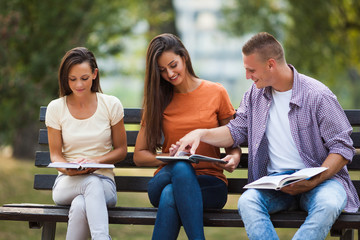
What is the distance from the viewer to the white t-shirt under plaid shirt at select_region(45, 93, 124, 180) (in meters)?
3.99

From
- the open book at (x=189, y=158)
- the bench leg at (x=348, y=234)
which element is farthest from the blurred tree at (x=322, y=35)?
the open book at (x=189, y=158)

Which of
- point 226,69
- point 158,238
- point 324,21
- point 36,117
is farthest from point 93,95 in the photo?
point 226,69

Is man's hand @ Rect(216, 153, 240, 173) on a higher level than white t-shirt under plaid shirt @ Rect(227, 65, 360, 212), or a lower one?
lower

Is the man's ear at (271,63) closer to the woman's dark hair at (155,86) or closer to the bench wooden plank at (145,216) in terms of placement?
the woman's dark hair at (155,86)

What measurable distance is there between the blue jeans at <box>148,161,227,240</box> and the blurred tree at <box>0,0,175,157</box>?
203 inches

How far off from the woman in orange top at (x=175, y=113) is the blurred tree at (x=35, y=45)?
15.3ft

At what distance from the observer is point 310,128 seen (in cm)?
362

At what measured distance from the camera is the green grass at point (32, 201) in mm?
6223

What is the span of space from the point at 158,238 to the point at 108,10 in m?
7.82

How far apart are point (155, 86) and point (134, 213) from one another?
34.0 inches

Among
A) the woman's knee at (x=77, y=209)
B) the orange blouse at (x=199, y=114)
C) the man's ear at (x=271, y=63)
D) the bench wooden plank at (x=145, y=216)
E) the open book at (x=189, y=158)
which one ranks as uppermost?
the man's ear at (x=271, y=63)

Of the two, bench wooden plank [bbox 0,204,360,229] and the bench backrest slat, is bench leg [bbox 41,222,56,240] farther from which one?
the bench backrest slat

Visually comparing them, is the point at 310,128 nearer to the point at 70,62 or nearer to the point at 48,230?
the point at 70,62

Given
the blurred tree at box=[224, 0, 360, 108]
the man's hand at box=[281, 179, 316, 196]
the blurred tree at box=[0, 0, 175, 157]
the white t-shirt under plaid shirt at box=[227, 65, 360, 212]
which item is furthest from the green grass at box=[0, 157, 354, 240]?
the blurred tree at box=[224, 0, 360, 108]
